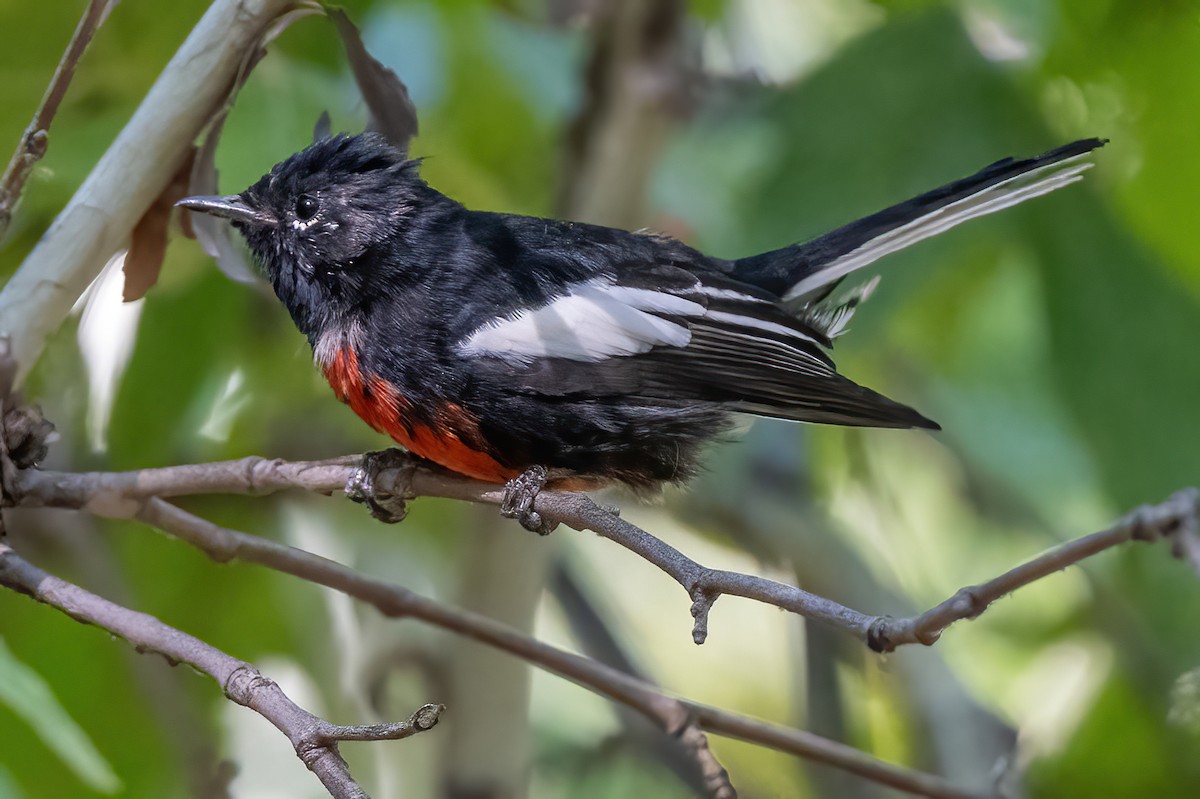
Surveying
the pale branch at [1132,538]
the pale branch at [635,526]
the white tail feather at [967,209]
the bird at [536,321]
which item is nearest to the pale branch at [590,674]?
the pale branch at [635,526]

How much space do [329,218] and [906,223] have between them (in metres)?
0.98

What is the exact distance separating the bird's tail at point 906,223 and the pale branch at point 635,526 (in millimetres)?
779

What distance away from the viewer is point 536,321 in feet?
6.62

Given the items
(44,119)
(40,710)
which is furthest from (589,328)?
(40,710)

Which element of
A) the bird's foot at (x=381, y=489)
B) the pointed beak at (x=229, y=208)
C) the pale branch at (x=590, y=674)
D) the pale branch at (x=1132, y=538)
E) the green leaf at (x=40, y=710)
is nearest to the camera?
the pale branch at (x=1132, y=538)

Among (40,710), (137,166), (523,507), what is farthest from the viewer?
(523,507)

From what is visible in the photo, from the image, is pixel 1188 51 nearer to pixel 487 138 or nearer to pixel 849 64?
pixel 849 64

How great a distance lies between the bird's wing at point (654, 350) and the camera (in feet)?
6.41

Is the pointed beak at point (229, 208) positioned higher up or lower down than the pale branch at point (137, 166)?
higher up

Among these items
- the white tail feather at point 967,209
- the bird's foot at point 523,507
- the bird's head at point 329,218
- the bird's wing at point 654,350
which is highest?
the white tail feather at point 967,209

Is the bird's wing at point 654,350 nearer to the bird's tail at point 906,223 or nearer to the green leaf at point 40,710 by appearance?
the bird's tail at point 906,223

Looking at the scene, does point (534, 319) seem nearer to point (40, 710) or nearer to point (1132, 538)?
point (40, 710)

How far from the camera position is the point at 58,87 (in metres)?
1.54

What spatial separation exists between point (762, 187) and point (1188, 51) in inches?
29.5
